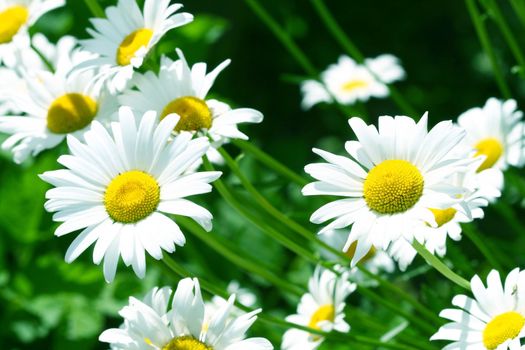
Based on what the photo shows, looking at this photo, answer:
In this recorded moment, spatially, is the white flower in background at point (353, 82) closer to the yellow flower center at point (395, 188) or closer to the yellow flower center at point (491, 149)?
the yellow flower center at point (491, 149)

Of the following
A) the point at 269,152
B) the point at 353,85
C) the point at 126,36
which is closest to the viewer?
the point at 126,36

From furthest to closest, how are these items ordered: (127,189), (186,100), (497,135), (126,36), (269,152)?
(269,152) → (497,135) → (126,36) → (186,100) → (127,189)

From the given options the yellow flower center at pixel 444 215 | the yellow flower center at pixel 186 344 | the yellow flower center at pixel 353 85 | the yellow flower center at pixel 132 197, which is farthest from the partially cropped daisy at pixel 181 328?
the yellow flower center at pixel 353 85

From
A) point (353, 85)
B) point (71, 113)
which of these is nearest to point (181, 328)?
point (71, 113)

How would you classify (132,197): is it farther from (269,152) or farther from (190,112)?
(269,152)

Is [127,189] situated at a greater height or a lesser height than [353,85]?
lesser

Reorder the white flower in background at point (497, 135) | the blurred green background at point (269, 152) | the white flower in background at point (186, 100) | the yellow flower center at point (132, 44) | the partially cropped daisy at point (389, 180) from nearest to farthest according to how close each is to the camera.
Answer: the partially cropped daisy at point (389, 180) < the white flower in background at point (186, 100) < the yellow flower center at point (132, 44) < the white flower in background at point (497, 135) < the blurred green background at point (269, 152)
